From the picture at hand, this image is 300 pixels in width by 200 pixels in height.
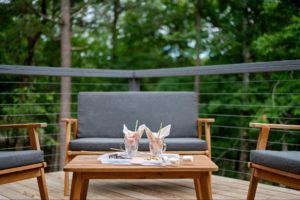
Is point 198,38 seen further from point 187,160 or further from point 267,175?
point 187,160

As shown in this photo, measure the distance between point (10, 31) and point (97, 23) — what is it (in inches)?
83.8

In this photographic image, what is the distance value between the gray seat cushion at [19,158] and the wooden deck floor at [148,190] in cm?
56

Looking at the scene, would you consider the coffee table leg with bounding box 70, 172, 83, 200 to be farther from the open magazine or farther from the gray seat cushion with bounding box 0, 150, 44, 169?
the gray seat cushion with bounding box 0, 150, 44, 169

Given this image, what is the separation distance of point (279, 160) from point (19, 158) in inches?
61.8

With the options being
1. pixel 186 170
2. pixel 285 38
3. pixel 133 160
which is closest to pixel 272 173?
pixel 186 170

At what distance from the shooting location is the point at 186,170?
187 centimetres

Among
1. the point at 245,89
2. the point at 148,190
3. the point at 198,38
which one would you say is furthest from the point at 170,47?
the point at 148,190

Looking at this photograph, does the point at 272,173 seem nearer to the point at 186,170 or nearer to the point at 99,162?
the point at 186,170

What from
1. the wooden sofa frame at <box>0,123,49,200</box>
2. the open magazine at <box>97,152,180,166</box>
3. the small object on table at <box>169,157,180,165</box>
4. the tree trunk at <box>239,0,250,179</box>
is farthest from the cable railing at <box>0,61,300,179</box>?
the small object on table at <box>169,157,180,165</box>

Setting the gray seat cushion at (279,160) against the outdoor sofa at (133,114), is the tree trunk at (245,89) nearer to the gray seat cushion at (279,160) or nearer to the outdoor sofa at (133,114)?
the outdoor sofa at (133,114)

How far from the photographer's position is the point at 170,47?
32.3ft

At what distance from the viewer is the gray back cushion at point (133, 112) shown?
10.7ft

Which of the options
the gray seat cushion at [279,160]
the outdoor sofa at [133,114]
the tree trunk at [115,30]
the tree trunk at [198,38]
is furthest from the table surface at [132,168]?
the tree trunk at [115,30]

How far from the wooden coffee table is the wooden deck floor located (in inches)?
31.7
